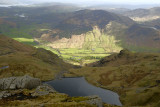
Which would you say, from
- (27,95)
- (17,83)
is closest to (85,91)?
(17,83)

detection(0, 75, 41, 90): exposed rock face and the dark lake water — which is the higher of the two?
detection(0, 75, 41, 90): exposed rock face

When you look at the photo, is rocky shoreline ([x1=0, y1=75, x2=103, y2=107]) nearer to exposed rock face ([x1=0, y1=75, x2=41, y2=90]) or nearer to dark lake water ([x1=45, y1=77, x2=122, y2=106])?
exposed rock face ([x1=0, y1=75, x2=41, y2=90])

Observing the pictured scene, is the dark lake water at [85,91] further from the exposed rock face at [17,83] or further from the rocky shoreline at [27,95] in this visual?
the exposed rock face at [17,83]

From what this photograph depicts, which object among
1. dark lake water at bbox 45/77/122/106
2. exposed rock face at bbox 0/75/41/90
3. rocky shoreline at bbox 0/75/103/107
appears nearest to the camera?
rocky shoreline at bbox 0/75/103/107

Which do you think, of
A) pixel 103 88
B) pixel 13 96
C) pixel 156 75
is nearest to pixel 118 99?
pixel 103 88

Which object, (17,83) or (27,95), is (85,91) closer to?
(17,83)

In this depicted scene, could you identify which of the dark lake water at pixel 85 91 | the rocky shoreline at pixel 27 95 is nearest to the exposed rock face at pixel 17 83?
the rocky shoreline at pixel 27 95

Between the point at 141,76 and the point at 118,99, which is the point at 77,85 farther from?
the point at 141,76

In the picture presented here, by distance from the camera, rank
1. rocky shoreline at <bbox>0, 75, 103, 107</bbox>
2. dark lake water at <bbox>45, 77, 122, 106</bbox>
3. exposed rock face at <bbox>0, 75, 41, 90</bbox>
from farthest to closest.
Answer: dark lake water at <bbox>45, 77, 122, 106</bbox>, exposed rock face at <bbox>0, 75, 41, 90</bbox>, rocky shoreline at <bbox>0, 75, 103, 107</bbox>

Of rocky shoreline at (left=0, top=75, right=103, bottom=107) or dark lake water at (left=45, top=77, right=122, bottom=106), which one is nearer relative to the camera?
rocky shoreline at (left=0, top=75, right=103, bottom=107)

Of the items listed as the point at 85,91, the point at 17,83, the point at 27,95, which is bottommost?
the point at 85,91

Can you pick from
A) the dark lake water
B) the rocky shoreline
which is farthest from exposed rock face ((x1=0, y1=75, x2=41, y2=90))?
the dark lake water
